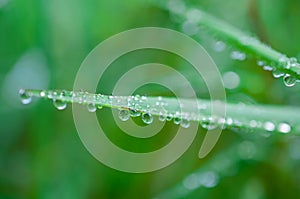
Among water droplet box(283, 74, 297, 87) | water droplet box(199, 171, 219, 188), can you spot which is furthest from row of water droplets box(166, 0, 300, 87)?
water droplet box(199, 171, 219, 188)

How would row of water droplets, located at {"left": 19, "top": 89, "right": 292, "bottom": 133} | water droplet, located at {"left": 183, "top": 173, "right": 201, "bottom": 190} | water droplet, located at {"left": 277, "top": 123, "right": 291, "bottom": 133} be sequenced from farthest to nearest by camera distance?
water droplet, located at {"left": 183, "top": 173, "right": 201, "bottom": 190}, water droplet, located at {"left": 277, "top": 123, "right": 291, "bottom": 133}, row of water droplets, located at {"left": 19, "top": 89, "right": 292, "bottom": 133}

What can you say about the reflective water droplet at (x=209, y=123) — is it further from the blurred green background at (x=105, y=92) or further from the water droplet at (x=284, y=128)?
the blurred green background at (x=105, y=92)

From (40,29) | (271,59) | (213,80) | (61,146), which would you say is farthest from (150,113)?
(40,29)

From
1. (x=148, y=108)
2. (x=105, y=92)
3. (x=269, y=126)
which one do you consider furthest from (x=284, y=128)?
(x=105, y=92)

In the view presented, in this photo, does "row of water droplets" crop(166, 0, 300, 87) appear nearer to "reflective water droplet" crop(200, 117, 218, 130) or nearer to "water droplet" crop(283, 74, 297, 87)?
"water droplet" crop(283, 74, 297, 87)

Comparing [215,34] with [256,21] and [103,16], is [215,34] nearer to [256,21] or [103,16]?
[256,21]

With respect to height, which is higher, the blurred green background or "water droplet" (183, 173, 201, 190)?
the blurred green background

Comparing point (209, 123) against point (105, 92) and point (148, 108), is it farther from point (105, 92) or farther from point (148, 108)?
point (105, 92)
